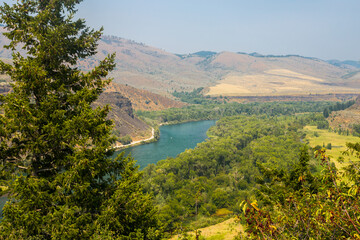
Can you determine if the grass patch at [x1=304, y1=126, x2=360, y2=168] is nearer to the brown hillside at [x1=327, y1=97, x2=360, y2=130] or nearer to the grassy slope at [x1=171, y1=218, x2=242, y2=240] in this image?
the brown hillside at [x1=327, y1=97, x2=360, y2=130]

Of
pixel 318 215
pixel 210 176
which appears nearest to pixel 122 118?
pixel 210 176

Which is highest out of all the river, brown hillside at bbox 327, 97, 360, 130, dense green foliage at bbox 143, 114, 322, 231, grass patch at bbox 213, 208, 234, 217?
brown hillside at bbox 327, 97, 360, 130

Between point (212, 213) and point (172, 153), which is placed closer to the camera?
point (212, 213)

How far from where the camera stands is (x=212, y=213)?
4809cm

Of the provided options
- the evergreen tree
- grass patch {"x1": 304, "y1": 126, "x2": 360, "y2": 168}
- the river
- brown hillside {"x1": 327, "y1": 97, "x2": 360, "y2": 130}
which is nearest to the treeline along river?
the river

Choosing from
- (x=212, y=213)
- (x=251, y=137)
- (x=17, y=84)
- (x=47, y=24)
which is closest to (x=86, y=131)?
(x=17, y=84)

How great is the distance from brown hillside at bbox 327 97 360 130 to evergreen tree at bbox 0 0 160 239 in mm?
139966

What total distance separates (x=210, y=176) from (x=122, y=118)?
79055 millimetres

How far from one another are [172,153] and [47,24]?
3357 inches

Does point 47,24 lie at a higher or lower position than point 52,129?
higher

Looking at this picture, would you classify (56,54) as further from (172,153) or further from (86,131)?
(172,153)

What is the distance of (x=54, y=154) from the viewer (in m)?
11.6

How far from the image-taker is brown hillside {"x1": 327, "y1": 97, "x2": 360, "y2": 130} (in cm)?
12371

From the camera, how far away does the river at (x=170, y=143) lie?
299 ft
